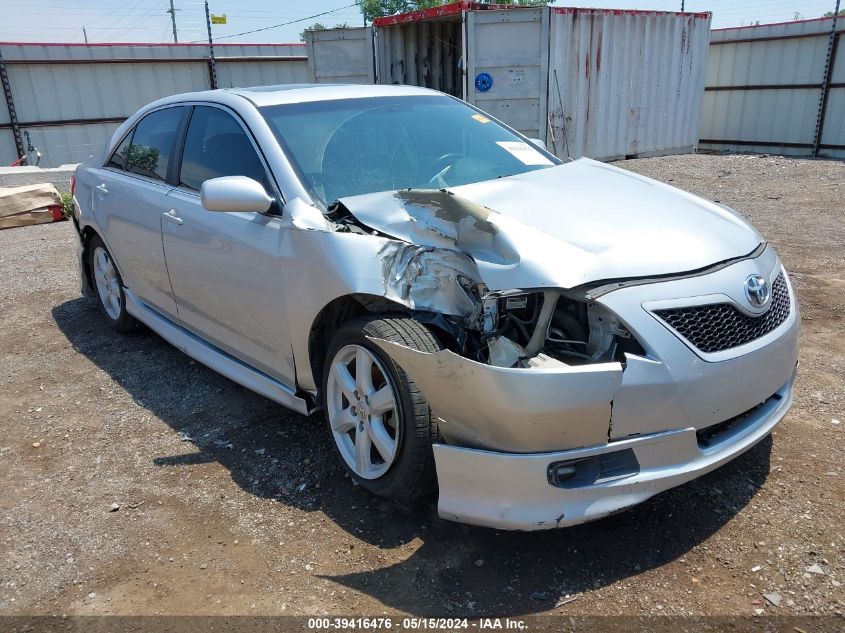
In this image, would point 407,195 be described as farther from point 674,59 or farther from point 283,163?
point 674,59

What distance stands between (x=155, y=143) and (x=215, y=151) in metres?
0.89

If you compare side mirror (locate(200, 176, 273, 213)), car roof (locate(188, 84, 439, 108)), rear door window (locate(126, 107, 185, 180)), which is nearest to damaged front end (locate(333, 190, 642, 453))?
side mirror (locate(200, 176, 273, 213))

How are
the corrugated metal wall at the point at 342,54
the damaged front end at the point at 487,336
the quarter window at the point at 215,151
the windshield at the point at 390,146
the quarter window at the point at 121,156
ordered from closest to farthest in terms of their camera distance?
the damaged front end at the point at 487,336 → the windshield at the point at 390,146 → the quarter window at the point at 215,151 → the quarter window at the point at 121,156 → the corrugated metal wall at the point at 342,54

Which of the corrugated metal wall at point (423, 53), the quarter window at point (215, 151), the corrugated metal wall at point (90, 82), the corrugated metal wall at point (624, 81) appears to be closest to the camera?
the quarter window at point (215, 151)

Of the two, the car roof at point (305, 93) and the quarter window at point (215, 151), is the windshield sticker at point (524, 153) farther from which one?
the quarter window at point (215, 151)

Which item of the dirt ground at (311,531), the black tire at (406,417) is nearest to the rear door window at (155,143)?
the dirt ground at (311,531)

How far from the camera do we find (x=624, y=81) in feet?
38.6

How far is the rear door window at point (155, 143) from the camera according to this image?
4.25 metres

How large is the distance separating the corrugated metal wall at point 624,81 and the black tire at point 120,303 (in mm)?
7373

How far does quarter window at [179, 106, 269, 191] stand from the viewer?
3521 mm

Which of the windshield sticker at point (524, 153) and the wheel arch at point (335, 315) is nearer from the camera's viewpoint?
the wheel arch at point (335, 315)

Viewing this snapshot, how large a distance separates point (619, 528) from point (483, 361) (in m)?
0.91

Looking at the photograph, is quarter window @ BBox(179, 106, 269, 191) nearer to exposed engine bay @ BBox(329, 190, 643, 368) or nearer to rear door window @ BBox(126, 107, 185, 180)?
rear door window @ BBox(126, 107, 185, 180)

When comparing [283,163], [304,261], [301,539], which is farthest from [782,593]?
[283,163]
